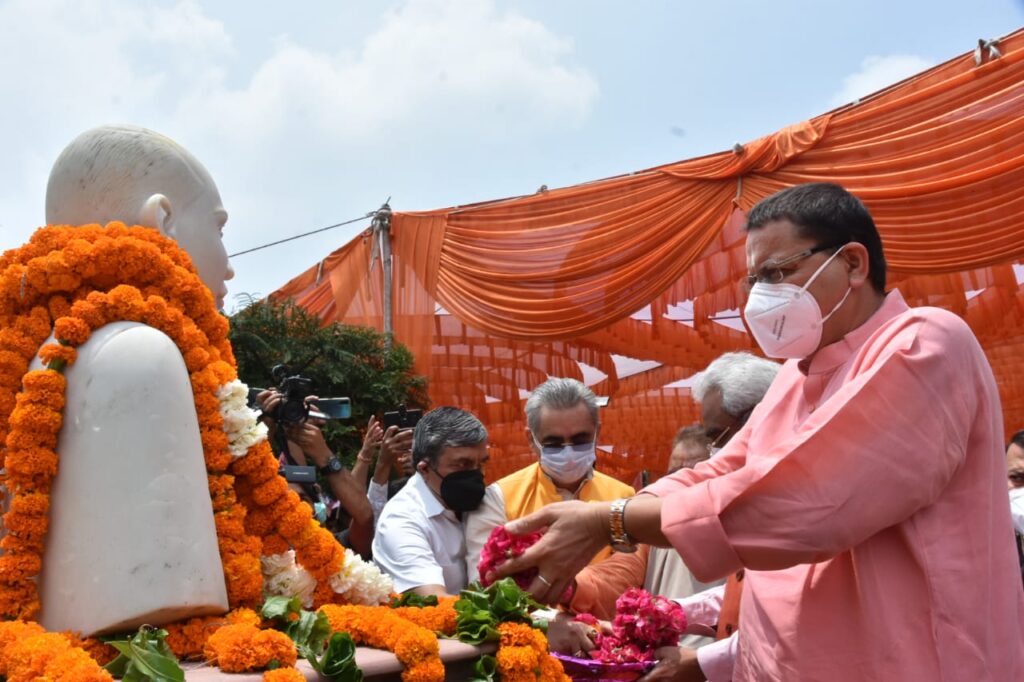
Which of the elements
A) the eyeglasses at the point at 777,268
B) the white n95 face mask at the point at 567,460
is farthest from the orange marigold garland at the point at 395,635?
the white n95 face mask at the point at 567,460

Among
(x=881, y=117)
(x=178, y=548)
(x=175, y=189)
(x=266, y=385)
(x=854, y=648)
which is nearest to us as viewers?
(x=854, y=648)

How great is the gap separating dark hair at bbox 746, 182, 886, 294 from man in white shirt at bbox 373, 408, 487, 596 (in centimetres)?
187

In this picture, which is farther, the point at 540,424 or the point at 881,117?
the point at 881,117

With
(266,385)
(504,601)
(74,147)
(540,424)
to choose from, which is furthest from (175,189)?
(266,385)

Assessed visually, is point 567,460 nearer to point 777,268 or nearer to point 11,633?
point 777,268

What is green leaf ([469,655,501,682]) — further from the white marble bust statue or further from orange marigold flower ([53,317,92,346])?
orange marigold flower ([53,317,92,346])

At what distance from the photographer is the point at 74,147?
110 inches

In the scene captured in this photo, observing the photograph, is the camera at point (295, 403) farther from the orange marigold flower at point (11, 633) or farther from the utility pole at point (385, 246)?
the utility pole at point (385, 246)

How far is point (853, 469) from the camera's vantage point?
5.98 ft

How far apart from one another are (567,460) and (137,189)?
6.43 ft

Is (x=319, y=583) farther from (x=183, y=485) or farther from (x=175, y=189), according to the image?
(x=175, y=189)

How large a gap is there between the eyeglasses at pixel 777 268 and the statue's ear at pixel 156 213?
1614 millimetres

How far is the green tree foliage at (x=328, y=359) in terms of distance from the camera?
735cm

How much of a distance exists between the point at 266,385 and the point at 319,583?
4.96 metres
